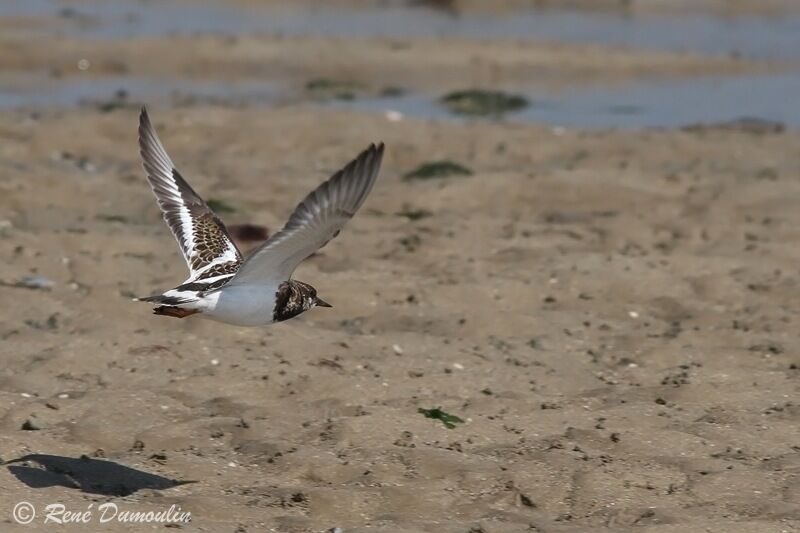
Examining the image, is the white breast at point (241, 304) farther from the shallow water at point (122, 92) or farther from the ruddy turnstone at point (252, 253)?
the shallow water at point (122, 92)

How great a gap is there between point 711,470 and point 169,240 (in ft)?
16.6

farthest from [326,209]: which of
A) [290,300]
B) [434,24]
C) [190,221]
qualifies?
[434,24]

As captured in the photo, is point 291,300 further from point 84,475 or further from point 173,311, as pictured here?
point 84,475

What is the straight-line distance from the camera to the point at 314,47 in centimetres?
2217

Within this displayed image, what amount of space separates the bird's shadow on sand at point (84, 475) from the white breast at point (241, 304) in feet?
2.71

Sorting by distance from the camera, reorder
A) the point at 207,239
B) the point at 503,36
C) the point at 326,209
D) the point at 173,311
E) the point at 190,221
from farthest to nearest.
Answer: the point at 503,36
the point at 190,221
the point at 207,239
the point at 173,311
the point at 326,209

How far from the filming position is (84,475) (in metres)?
7.09

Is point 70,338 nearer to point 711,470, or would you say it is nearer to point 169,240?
point 169,240

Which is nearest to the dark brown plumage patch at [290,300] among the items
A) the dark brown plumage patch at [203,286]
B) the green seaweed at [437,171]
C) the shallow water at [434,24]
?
the dark brown plumage patch at [203,286]

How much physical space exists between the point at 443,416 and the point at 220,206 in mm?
4607

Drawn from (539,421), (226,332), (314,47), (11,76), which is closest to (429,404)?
(539,421)

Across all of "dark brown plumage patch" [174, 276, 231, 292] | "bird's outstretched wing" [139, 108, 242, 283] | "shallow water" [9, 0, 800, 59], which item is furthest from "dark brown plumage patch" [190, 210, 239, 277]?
"shallow water" [9, 0, 800, 59]

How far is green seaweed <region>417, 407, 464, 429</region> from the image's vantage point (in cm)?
805

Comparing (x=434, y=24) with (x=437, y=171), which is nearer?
(x=437, y=171)
